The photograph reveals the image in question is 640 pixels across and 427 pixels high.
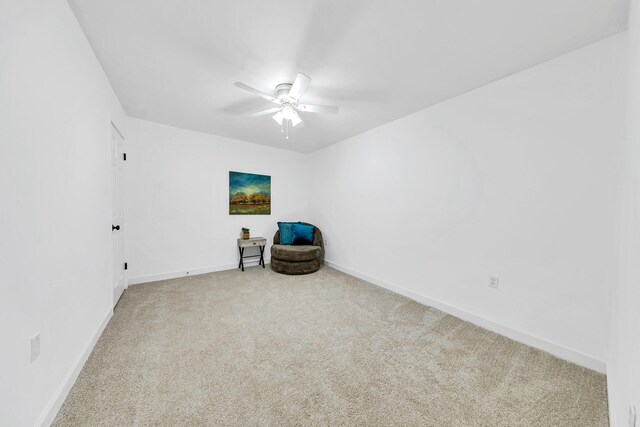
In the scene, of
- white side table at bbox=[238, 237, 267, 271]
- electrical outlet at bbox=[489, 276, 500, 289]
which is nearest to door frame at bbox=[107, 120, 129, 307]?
white side table at bbox=[238, 237, 267, 271]

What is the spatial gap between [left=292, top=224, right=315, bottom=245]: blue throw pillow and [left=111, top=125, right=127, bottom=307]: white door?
101 inches

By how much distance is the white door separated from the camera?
271 centimetres

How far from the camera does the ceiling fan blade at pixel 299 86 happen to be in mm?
1944

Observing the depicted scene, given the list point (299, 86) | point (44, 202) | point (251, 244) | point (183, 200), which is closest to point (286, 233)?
point (251, 244)

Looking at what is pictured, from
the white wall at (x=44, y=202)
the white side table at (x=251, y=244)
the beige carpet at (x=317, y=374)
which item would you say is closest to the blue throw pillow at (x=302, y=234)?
the white side table at (x=251, y=244)

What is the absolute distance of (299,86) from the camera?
81.7 inches

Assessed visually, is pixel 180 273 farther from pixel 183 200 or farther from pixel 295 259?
pixel 295 259

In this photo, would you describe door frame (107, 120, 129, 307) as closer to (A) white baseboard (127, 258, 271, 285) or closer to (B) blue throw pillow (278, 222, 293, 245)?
(A) white baseboard (127, 258, 271, 285)

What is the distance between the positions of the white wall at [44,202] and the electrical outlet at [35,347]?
0.11ft

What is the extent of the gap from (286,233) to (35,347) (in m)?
3.48

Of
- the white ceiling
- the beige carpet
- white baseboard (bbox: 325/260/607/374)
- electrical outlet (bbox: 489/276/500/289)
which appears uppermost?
the white ceiling

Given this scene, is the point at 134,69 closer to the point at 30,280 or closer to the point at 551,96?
the point at 30,280

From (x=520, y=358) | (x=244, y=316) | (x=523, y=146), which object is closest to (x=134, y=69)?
(x=244, y=316)

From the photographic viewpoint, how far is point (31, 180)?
1131 mm
